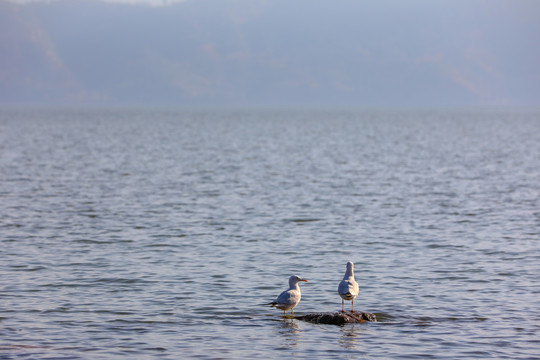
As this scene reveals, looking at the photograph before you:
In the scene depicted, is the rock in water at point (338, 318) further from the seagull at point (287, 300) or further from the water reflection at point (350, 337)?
the seagull at point (287, 300)

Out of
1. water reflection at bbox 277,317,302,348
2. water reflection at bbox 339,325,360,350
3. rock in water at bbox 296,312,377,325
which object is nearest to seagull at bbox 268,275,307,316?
water reflection at bbox 277,317,302,348

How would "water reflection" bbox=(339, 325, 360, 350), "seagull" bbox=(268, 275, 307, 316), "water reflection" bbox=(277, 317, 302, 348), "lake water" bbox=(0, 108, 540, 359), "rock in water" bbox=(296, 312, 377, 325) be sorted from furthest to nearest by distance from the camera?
"seagull" bbox=(268, 275, 307, 316) < "rock in water" bbox=(296, 312, 377, 325) < "lake water" bbox=(0, 108, 540, 359) < "water reflection" bbox=(277, 317, 302, 348) < "water reflection" bbox=(339, 325, 360, 350)

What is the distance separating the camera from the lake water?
17.5m

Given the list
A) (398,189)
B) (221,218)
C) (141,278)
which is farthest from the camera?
(398,189)

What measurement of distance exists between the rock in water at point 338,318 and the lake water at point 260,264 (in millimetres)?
213

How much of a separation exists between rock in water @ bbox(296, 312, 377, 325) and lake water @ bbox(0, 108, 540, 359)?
0.70 feet

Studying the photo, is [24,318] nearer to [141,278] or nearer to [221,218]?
[141,278]

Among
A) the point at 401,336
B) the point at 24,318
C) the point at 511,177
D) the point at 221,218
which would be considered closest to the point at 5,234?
the point at 221,218

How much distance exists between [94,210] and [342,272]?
1692 cm

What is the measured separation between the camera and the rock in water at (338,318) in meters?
18.5

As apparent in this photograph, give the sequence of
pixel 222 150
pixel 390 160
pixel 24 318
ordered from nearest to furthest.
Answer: pixel 24 318 → pixel 390 160 → pixel 222 150

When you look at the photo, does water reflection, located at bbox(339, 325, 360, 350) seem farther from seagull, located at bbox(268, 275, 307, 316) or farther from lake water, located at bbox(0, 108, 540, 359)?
seagull, located at bbox(268, 275, 307, 316)

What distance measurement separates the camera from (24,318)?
1908 cm

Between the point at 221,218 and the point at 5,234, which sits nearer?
the point at 5,234
